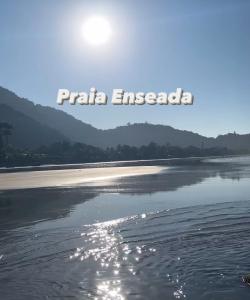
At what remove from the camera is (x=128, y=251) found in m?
19.0

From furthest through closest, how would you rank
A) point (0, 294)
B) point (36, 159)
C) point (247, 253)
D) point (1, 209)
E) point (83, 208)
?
point (36, 159)
point (1, 209)
point (83, 208)
point (247, 253)
point (0, 294)

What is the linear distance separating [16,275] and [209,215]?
13.6m

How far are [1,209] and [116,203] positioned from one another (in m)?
8.10

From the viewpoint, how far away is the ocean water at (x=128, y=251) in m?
14.3

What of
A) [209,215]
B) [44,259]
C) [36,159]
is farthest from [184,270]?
[36,159]

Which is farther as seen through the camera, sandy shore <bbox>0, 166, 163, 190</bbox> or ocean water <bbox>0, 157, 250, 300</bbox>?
sandy shore <bbox>0, 166, 163, 190</bbox>

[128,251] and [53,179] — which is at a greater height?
[53,179]

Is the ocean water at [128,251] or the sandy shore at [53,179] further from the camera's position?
the sandy shore at [53,179]

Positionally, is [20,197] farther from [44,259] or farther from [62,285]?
[62,285]

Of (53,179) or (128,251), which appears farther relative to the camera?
(53,179)

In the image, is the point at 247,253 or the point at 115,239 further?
the point at 115,239

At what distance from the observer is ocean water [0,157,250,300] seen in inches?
563

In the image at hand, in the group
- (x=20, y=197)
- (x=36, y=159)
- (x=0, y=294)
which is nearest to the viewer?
(x=0, y=294)

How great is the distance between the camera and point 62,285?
14.9 metres
